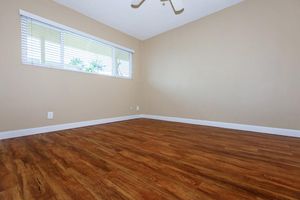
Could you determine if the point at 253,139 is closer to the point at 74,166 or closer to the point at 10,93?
the point at 74,166

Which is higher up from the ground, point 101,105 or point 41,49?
point 41,49

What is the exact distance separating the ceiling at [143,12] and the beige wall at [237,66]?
9.3 inches

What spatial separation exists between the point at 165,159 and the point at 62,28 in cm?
293

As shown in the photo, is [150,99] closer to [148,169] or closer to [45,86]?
[45,86]

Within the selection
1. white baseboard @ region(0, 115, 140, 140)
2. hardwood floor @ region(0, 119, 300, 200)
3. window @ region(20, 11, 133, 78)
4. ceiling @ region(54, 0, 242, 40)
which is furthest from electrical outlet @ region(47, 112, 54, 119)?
ceiling @ region(54, 0, 242, 40)

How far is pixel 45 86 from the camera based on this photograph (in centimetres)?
233

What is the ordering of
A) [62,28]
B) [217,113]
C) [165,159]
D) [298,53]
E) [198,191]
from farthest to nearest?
1. [217,113]
2. [62,28]
3. [298,53]
4. [165,159]
5. [198,191]

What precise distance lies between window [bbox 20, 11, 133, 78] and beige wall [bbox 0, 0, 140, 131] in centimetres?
11

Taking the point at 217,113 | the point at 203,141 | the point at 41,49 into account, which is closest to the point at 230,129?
the point at 217,113

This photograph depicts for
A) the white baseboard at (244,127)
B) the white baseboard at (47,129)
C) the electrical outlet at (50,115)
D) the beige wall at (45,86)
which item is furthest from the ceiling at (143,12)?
→ the white baseboard at (244,127)

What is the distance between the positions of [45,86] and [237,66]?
11.8 ft

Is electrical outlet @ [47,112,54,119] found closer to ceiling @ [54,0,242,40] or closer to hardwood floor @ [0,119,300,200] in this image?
hardwood floor @ [0,119,300,200]

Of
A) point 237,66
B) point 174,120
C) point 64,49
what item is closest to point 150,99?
point 174,120

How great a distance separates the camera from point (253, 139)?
2064 millimetres
